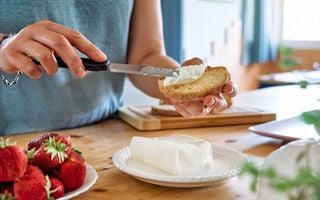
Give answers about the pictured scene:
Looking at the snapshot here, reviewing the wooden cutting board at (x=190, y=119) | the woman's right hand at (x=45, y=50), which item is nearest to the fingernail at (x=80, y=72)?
the woman's right hand at (x=45, y=50)

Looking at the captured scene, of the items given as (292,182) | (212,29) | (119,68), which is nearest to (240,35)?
(212,29)

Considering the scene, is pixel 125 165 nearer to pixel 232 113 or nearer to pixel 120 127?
pixel 120 127

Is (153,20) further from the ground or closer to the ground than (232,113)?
further from the ground

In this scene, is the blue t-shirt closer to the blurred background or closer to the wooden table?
the wooden table

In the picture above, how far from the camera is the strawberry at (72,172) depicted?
22.0 inches

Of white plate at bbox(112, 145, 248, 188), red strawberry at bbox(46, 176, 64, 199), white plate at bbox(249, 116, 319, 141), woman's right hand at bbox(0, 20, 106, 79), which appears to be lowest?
white plate at bbox(249, 116, 319, 141)

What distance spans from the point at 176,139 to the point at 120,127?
0.37 m

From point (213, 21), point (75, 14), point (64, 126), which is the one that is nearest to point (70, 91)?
point (64, 126)

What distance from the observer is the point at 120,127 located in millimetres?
1093

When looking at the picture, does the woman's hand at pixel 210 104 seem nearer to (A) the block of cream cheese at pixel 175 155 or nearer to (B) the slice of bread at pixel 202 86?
(B) the slice of bread at pixel 202 86

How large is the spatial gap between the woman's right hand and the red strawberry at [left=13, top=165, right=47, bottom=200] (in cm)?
23

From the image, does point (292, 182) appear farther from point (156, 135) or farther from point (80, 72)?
point (156, 135)

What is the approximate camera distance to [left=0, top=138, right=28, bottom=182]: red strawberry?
1.58 feet

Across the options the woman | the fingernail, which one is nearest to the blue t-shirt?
the woman
